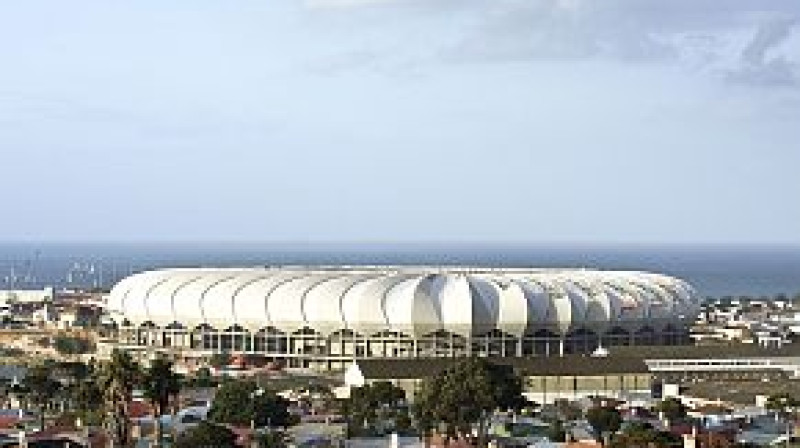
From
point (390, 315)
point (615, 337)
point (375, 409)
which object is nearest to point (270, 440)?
point (375, 409)

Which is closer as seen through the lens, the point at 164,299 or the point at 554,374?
the point at 554,374

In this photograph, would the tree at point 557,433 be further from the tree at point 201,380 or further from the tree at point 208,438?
the tree at point 201,380

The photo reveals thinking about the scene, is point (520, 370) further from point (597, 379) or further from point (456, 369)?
point (456, 369)

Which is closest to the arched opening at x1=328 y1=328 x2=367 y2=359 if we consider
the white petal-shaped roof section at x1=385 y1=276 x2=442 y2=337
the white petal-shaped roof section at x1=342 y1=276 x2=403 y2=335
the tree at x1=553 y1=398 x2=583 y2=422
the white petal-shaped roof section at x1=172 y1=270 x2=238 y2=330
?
the white petal-shaped roof section at x1=342 y1=276 x2=403 y2=335

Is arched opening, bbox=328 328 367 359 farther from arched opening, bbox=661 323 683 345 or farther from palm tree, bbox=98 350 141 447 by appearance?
palm tree, bbox=98 350 141 447

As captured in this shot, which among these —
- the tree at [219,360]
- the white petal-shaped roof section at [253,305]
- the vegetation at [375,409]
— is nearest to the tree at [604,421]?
the vegetation at [375,409]

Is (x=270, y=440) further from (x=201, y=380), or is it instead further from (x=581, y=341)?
(x=581, y=341)
